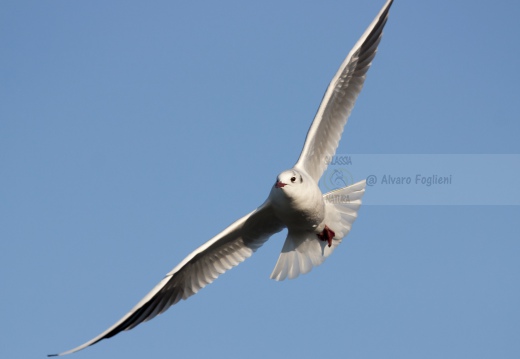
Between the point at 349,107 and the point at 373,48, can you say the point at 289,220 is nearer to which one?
the point at 349,107

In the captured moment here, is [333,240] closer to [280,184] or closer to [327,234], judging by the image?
[327,234]

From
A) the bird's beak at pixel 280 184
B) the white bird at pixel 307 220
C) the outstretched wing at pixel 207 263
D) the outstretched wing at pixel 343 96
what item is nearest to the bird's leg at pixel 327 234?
the white bird at pixel 307 220

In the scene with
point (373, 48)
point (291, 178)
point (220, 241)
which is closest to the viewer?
point (291, 178)

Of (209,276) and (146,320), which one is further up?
(209,276)

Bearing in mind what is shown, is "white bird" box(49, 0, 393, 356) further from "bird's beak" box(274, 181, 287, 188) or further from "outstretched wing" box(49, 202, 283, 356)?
"bird's beak" box(274, 181, 287, 188)

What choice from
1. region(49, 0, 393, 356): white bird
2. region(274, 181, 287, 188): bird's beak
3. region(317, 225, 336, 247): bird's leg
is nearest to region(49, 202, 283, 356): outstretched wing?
region(49, 0, 393, 356): white bird

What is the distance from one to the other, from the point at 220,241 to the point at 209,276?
44cm

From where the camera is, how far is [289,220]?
10328mm

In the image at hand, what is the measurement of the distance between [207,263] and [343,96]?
96.9 inches

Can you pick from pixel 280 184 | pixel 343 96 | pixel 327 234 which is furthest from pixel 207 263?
pixel 343 96

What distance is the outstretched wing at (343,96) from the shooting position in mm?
10859

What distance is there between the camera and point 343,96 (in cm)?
1102

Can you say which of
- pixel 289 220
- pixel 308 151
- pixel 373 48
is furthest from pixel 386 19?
pixel 289 220

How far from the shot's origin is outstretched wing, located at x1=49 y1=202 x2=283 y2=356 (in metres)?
9.95
